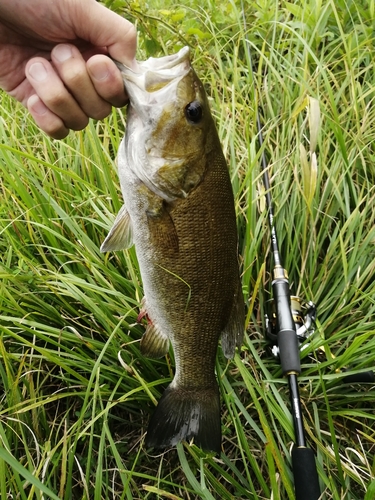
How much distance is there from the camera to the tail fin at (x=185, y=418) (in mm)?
1526

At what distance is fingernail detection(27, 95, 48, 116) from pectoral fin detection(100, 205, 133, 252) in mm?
408

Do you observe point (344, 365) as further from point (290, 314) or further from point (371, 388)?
point (290, 314)

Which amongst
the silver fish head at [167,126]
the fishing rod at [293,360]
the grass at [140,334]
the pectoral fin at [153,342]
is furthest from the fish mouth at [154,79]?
the fishing rod at [293,360]

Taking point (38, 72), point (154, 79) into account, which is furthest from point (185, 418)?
point (38, 72)

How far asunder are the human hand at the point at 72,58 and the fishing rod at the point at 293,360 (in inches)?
39.3

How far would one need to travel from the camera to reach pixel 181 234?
55.4 inches

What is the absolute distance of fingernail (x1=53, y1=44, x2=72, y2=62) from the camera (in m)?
1.38

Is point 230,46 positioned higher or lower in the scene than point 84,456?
higher

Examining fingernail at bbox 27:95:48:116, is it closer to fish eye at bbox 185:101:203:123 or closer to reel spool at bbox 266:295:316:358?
fish eye at bbox 185:101:203:123

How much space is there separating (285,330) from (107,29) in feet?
4.09

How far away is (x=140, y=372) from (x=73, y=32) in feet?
4.30

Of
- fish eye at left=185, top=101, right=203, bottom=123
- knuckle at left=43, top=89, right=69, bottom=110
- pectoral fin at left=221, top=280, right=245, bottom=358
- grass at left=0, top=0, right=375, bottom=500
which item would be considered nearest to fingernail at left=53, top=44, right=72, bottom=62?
knuckle at left=43, top=89, right=69, bottom=110

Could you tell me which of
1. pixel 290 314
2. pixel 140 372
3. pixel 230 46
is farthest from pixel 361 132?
pixel 140 372

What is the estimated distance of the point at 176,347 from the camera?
60.8 inches
